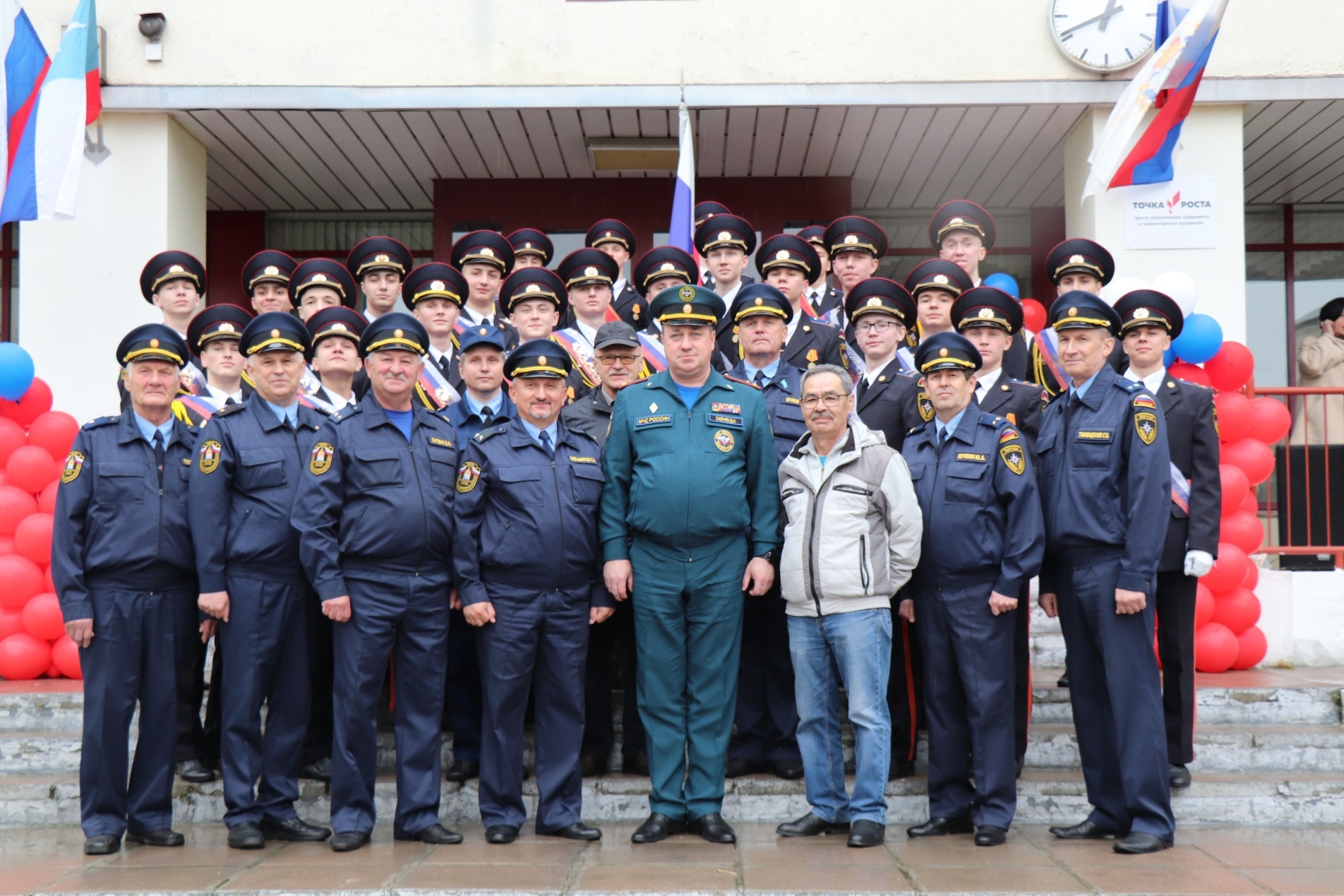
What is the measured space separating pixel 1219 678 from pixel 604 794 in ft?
10.7

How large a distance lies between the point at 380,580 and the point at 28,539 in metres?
2.69

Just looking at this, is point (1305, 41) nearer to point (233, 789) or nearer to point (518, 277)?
point (518, 277)

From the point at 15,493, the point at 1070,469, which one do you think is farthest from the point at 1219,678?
the point at 15,493

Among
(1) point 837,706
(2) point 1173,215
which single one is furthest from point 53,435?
(2) point 1173,215

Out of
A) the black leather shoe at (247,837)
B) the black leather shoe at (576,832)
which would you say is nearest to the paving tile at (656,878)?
the black leather shoe at (576,832)

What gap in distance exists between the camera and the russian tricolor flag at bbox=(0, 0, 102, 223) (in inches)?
268

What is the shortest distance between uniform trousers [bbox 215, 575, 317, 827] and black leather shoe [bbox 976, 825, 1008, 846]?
8.56ft

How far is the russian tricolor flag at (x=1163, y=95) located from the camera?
7.01 m

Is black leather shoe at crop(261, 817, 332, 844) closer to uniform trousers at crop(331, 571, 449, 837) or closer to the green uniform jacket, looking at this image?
uniform trousers at crop(331, 571, 449, 837)

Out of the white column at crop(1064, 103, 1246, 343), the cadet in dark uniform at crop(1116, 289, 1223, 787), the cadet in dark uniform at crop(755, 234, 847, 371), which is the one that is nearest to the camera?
the cadet in dark uniform at crop(1116, 289, 1223, 787)

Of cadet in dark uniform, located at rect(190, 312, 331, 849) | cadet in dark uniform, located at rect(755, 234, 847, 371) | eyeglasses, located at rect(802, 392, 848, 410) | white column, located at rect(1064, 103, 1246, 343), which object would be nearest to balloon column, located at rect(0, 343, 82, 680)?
cadet in dark uniform, located at rect(190, 312, 331, 849)

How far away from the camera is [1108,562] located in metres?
4.44

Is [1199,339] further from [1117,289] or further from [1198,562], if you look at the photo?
[1198,562]

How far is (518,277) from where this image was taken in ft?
19.6
